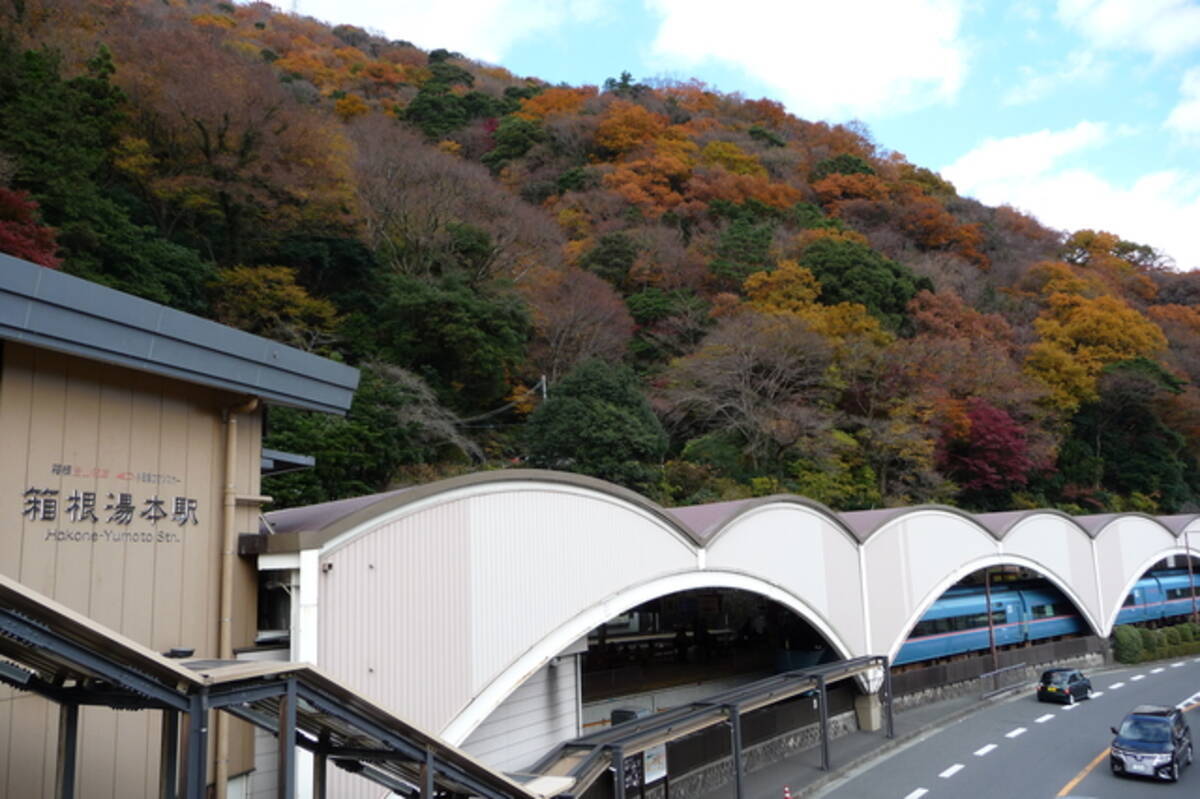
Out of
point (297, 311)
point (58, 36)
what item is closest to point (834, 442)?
point (297, 311)

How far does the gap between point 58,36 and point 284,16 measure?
Answer: 57.5 m

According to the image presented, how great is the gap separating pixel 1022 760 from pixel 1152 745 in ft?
8.73

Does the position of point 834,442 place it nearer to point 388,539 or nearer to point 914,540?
point 914,540

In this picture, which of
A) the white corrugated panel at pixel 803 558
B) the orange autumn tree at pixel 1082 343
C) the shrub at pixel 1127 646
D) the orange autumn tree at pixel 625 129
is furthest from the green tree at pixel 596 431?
the orange autumn tree at pixel 625 129

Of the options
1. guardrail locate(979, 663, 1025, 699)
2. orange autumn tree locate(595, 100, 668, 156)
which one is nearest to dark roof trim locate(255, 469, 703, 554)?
guardrail locate(979, 663, 1025, 699)

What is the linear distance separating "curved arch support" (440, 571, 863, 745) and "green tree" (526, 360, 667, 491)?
345 inches

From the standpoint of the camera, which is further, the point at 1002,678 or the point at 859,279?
the point at 859,279

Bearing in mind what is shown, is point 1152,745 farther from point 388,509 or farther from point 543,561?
point 388,509

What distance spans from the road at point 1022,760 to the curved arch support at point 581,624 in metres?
3.81

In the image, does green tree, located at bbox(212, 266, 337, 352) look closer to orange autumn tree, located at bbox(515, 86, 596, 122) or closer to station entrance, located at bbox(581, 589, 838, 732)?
station entrance, located at bbox(581, 589, 838, 732)

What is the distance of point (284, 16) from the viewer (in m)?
77.0

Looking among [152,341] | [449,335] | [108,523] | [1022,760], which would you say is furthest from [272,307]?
[1022,760]

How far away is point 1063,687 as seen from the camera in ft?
78.9

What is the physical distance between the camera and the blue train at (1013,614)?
81.9ft
